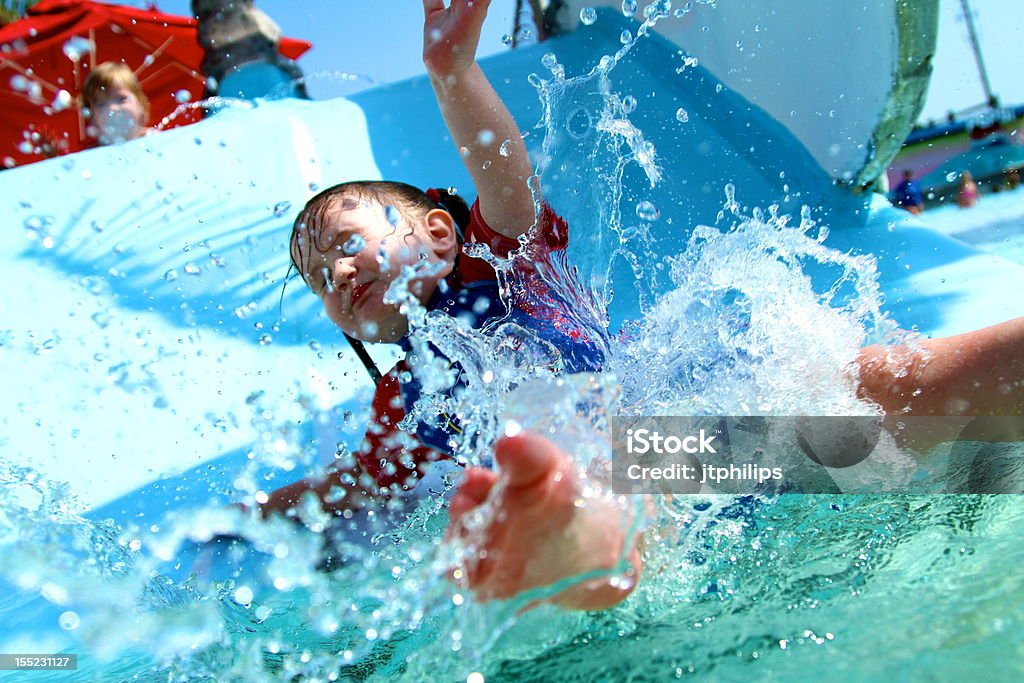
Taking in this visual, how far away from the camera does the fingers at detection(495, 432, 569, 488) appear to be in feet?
2.49

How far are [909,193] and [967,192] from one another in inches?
10.7

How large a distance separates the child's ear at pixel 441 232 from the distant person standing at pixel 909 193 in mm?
3063

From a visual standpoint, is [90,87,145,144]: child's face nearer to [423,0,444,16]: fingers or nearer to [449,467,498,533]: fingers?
[423,0,444,16]: fingers

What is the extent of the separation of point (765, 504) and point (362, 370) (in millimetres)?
1245

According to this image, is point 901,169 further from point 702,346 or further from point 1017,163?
point 702,346

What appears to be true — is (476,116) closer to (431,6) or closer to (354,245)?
(431,6)

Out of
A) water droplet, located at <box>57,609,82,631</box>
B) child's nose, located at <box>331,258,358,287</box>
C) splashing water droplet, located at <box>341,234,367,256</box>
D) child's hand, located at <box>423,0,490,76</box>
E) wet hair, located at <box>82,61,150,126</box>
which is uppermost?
wet hair, located at <box>82,61,150,126</box>

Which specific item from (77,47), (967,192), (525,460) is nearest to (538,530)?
(525,460)

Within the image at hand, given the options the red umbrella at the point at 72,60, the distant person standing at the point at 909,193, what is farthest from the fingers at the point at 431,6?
the red umbrella at the point at 72,60

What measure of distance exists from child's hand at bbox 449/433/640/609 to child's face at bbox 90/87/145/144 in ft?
8.08

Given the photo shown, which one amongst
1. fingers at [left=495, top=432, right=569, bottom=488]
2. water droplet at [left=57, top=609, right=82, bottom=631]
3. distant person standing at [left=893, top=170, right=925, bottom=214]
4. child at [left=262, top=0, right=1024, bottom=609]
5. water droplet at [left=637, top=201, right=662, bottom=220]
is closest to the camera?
fingers at [left=495, top=432, right=569, bottom=488]

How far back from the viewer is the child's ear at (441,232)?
144cm

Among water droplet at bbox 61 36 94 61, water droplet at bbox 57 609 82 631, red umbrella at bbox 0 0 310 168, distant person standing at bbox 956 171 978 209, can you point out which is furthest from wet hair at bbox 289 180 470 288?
water droplet at bbox 61 36 94 61

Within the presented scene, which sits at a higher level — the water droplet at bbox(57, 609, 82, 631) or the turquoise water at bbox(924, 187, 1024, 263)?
the turquoise water at bbox(924, 187, 1024, 263)
